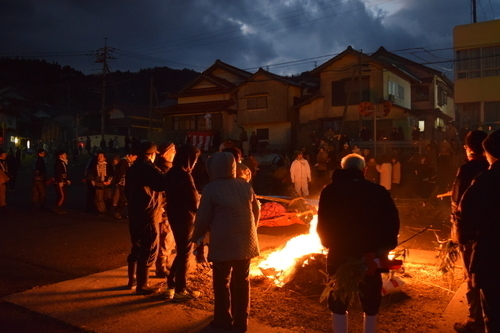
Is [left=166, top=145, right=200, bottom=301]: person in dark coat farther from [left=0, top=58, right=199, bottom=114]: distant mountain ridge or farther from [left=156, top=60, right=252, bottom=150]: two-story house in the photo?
[left=0, top=58, right=199, bottom=114]: distant mountain ridge

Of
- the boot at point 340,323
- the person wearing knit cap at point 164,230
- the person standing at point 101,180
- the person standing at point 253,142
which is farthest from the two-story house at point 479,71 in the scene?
the boot at point 340,323

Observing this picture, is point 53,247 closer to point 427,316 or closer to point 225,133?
point 427,316

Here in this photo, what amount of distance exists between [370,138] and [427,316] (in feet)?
72.6

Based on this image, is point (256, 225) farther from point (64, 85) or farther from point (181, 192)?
point (64, 85)

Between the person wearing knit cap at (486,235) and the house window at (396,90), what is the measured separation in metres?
27.6

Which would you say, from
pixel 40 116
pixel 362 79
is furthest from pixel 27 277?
pixel 40 116

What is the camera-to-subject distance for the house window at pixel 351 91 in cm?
2886

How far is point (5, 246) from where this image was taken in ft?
27.1

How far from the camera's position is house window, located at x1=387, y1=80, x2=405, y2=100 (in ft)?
96.9

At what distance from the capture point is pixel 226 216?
4.20 meters

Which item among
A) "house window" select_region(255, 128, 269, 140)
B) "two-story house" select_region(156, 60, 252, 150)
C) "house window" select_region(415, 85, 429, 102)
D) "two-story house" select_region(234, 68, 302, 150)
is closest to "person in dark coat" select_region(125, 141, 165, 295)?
"two-story house" select_region(234, 68, 302, 150)

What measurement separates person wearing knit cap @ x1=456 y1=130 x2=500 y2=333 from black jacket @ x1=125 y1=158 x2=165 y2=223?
11.4 ft

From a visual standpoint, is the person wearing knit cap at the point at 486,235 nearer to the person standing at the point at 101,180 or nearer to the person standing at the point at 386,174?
the person standing at the point at 101,180

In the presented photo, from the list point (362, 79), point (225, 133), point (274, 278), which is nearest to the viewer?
point (274, 278)
